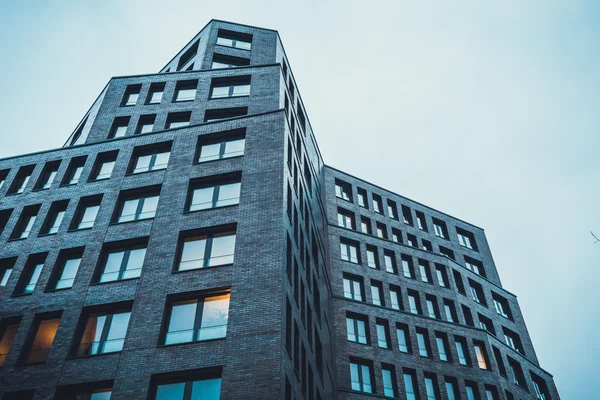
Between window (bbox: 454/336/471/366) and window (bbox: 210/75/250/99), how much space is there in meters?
26.7

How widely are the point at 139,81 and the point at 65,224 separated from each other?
51.7 feet

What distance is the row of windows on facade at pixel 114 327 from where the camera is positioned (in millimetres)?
21656

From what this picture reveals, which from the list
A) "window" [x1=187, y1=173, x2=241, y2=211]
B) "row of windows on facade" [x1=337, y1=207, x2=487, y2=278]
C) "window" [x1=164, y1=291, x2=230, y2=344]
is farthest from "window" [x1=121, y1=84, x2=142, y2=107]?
"row of windows on facade" [x1=337, y1=207, x2=487, y2=278]

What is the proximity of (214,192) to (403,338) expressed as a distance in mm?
→ 22144

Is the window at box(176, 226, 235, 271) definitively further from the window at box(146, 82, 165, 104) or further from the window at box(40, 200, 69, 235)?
the window at box(146, 82, 165, 104)

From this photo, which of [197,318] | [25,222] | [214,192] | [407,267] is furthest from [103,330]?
[407,267]

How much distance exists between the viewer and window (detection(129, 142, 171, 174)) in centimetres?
3052

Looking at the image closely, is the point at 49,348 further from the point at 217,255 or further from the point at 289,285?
the point at 289,285

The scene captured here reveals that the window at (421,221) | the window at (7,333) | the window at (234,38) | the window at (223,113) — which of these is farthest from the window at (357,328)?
Answer: the window at (234,38)

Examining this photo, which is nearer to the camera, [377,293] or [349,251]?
[377,293]

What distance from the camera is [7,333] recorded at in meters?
24.4

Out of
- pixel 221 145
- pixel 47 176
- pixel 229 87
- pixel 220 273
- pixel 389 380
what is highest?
pixel 229 87

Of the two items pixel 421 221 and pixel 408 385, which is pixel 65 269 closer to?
pixel 408 385

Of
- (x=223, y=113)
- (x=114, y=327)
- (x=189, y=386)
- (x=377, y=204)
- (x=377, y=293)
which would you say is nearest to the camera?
(x=189, y=386)
